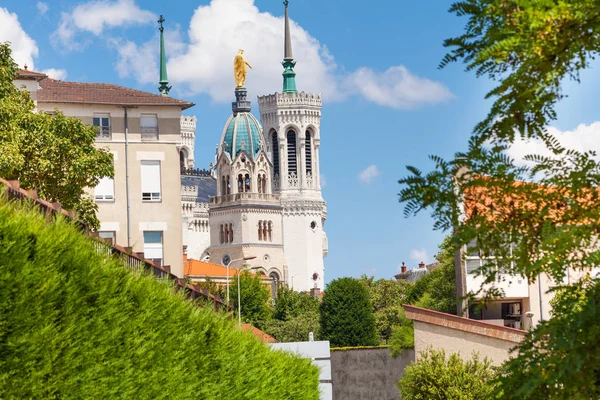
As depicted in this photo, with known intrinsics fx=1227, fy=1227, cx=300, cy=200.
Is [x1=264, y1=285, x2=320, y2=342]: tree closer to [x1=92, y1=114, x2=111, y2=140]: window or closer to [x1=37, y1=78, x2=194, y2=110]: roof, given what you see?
[x1=37, y1=78, x2=194, y2=110]: roof

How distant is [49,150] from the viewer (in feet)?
127

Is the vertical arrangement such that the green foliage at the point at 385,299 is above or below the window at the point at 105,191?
below

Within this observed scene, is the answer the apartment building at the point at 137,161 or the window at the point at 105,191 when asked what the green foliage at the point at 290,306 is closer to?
the apartment building at the point at 137,161

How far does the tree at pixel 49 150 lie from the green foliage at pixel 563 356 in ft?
101

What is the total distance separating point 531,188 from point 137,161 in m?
55.9

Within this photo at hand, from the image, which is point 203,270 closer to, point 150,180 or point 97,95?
point 97,95

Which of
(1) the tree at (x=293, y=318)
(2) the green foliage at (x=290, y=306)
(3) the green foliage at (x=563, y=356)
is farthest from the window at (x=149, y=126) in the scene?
(2) the green foliage at (x=290, y=306)

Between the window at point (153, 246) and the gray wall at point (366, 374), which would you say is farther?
the window at point (153, 246)

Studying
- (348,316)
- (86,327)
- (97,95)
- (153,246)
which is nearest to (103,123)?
(97,95)

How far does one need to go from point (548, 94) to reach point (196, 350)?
1203cm

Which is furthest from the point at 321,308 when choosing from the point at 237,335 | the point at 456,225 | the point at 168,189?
the point at 456,225

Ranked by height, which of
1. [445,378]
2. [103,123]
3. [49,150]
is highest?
[103,123]

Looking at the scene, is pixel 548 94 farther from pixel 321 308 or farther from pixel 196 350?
pixel 321 308

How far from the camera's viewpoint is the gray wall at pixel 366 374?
49344mm
